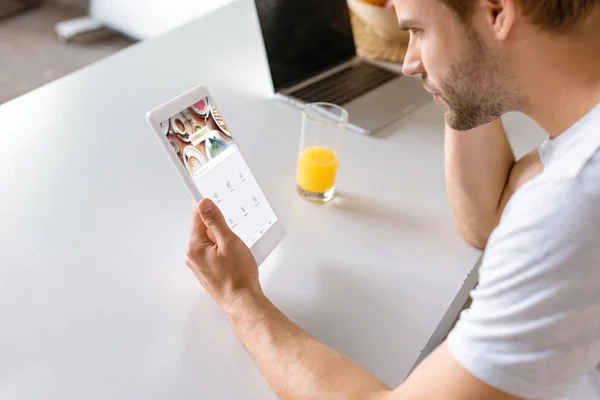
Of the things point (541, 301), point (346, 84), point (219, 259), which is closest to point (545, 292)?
point (541, 301)

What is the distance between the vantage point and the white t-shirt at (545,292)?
1.82ft

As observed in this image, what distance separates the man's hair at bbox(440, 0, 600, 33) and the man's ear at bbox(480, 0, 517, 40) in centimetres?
1

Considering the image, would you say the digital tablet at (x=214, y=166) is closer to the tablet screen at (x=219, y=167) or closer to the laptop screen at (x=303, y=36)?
the tablet screen at (x=219, y=167)

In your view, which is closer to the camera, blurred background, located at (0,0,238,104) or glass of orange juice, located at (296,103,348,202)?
glass of orange juice, located at (296,103,348,202)

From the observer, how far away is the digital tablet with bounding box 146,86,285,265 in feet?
2.61

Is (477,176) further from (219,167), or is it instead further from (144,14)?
(144,14)

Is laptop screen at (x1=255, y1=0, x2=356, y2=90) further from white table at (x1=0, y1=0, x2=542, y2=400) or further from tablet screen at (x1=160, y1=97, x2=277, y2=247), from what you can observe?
tablet screen at (x1=160, y1=97, x2=277, y2=247)

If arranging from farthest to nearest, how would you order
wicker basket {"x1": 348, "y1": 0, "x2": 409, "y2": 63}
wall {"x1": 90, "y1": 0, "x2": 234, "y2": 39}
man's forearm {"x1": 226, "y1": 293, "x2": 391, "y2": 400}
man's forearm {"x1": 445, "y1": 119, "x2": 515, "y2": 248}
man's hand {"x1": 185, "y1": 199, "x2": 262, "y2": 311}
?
wall {"x1": 90, "y1": 0, "x2": 234, "y2": 39}
wicker basket {"x1": 348, "y1": 0, "x2": 409, "y2": 63}
man's forearm {"x1": 445, "y1": 119, "x2": 515, "y2": 248}
man's hand {"x1": 185, "y1": 199, "x2": 262, "y2": 311}
man's forearm {"x1": 226, "y1": 293, "x2": 391, "y2": 400}

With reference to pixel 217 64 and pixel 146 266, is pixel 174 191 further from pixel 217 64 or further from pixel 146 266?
pixel 217 64

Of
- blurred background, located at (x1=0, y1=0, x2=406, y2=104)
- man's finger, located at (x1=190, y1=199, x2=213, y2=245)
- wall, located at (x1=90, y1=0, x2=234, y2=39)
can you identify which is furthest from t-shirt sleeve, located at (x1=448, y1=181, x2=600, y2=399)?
wall, located at (x1=90, y1=0, x2=234, y2=39)

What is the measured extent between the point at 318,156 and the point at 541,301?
0.54m

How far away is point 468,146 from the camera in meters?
1.04

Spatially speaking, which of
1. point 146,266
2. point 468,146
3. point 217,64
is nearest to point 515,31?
point 468,146

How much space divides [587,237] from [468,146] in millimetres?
505
